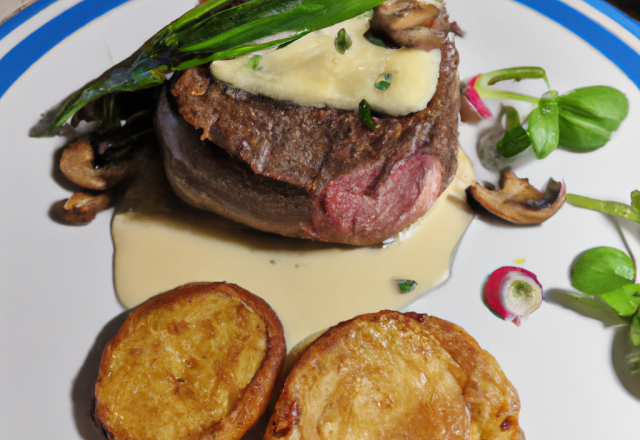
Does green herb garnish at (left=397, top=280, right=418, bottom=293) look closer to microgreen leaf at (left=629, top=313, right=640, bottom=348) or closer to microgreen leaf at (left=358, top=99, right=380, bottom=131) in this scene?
microgreen leaf at (left=358, top=99, right=380, bottom=131)

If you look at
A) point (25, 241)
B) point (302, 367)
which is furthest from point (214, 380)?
point (25, 241)

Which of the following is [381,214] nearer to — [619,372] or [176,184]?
[176,184]

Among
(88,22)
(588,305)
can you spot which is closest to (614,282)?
(588,305)

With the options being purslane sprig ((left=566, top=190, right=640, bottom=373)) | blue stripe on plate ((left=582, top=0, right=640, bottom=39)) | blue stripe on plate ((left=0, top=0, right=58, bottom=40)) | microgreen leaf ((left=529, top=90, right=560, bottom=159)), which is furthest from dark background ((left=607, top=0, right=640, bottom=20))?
blue stripe on plate ((left=0, top=0, right=58, bottom=40))

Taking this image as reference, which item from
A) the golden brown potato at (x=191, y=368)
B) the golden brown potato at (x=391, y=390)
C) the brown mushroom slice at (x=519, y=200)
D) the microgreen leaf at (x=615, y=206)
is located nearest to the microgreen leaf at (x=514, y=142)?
the brown mushroom slice at (x=519, y=200)

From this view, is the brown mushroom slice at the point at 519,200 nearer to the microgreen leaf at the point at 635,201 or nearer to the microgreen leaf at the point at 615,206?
the microgreen leaf at the point at 615,206

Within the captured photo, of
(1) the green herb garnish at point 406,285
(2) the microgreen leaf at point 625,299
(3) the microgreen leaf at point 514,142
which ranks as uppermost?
(3) the microgreen leaf at point 514,142

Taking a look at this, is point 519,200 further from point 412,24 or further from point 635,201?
point 412,24
